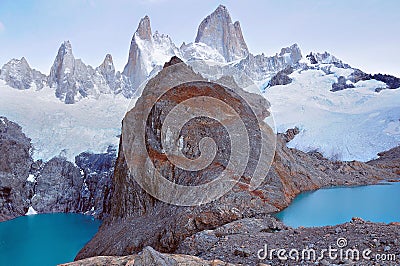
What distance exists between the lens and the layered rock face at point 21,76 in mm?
75312

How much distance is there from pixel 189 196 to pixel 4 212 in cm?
3987

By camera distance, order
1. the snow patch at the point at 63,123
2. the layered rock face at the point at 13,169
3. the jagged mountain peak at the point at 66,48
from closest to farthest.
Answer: the layered rock face at the point at 13,169 < the snow patch at the point at 63,123 < the jagged mountain peak at the point at 66,48

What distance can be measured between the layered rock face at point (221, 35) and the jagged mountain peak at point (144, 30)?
17410mm

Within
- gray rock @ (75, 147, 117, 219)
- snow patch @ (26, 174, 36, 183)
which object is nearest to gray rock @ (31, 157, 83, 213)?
snow patch @ (26, 174, 36, 183)

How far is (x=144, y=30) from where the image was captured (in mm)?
99500

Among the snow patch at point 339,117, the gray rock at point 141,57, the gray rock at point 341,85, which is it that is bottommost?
the snow patch at point 339,117

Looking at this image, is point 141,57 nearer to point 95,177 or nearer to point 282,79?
point 282,79

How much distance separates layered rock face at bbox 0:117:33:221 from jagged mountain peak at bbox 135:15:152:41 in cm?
5412

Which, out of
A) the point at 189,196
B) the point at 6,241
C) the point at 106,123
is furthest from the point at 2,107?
the point at 189,196

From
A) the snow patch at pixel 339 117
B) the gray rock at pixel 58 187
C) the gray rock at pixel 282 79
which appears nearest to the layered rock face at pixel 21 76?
the gray rock at pixel 58 187

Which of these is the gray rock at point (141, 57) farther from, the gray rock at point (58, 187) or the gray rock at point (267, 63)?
the gray rock at point (58, 187)

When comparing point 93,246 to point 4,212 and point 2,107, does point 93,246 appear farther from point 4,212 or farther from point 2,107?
point 2,107

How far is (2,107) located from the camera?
59906 millimetres

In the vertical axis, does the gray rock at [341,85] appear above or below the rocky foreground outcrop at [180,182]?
above
